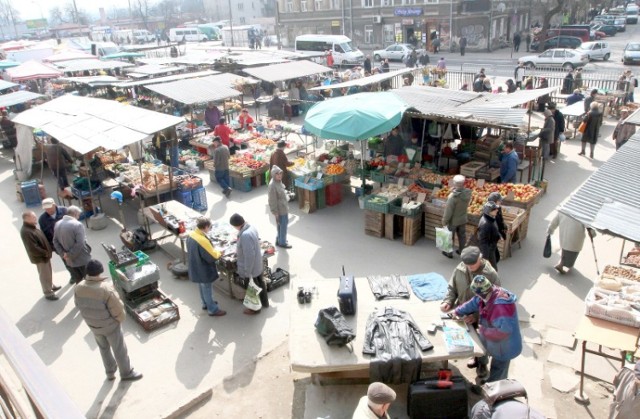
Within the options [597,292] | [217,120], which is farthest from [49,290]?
[217,120]

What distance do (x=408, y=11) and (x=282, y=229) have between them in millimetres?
37287

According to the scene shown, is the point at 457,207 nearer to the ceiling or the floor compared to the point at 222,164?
nearer to the ceiling

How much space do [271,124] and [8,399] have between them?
56.6 feet

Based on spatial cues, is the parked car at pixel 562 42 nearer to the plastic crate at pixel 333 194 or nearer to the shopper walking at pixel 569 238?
the plastic crate at pixel 333 194

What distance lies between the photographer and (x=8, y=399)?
179cm

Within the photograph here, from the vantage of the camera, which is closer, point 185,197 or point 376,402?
point 376,402

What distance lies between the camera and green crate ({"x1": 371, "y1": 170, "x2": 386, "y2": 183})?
12078 millimetres

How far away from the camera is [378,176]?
12133 millimetres

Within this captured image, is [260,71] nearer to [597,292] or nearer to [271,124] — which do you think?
[271,124]

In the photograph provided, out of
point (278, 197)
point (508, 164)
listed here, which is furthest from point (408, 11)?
point (278, 197)

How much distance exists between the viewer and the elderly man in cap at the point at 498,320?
210 inches

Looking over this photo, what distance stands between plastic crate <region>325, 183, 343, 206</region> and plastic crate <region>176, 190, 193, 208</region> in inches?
132

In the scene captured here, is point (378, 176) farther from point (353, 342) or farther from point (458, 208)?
point (353, 342)

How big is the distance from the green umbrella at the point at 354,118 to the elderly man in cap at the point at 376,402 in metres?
6.85
